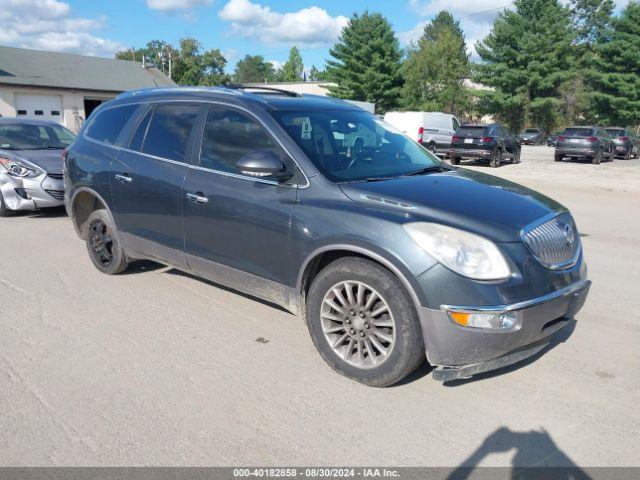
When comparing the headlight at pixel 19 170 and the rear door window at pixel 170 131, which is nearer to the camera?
the rear door window at pixel 170 131

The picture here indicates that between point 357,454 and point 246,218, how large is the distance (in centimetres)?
195

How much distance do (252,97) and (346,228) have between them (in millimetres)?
1613

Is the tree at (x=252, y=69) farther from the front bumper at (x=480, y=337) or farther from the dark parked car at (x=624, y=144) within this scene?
the front bumper at (x=480, y=337)

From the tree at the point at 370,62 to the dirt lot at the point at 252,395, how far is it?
1986 inches

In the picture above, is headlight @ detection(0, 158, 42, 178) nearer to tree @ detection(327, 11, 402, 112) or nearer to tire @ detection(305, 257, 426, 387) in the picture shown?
tire @ detection(305, 257, 426, 387)

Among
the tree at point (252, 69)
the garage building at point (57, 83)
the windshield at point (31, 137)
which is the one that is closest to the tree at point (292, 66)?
the tree at point (252, 69)

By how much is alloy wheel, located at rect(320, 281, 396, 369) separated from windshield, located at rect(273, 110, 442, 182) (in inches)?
33.1

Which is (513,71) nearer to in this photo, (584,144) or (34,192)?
(584,144)

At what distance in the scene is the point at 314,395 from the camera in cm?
352

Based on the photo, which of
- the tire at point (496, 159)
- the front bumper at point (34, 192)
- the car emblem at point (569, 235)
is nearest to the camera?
the car emblem at point (569, 235)

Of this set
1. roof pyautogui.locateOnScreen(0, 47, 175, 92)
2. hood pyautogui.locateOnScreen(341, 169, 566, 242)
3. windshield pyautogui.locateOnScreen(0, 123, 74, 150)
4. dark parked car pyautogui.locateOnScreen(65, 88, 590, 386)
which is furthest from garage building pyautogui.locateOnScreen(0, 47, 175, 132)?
hood pyautogui.locateOnScreen(341, 169, 566, 242)

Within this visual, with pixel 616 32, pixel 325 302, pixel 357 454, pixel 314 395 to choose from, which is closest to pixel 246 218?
pixel 325 302

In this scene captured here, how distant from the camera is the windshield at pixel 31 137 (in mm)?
9797

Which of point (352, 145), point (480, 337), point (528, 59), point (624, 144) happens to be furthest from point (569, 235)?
point (528, 59)
